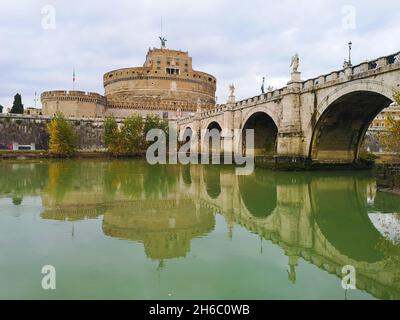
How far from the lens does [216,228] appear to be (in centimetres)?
973

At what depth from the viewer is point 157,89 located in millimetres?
74438

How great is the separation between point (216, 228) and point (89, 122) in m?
50.3

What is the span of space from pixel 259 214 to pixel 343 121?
15.7 m

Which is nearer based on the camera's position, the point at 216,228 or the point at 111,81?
the point at 216,228

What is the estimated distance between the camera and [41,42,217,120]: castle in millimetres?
70500

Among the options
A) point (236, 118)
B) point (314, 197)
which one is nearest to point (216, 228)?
point (314, 197)

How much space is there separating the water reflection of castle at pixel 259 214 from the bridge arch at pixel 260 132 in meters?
15.9

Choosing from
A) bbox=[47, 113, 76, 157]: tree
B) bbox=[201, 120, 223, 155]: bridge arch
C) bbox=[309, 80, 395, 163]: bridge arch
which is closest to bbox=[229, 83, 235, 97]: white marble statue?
bbox=[201, 120, 223, 155]: bridge arch

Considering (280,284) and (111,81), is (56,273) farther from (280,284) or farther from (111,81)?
(111,81)

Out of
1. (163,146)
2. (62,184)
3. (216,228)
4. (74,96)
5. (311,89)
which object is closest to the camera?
(216,228)

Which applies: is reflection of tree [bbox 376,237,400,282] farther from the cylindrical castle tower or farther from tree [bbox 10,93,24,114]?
the cylindrical castle tower

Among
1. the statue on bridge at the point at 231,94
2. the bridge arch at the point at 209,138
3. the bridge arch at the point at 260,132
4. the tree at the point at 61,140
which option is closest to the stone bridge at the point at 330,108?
the bridge arch at the point at 260,132

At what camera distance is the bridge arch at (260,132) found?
3444 centimetres

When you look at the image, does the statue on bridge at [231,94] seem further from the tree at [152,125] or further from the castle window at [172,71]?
the castle window at [172,71]
